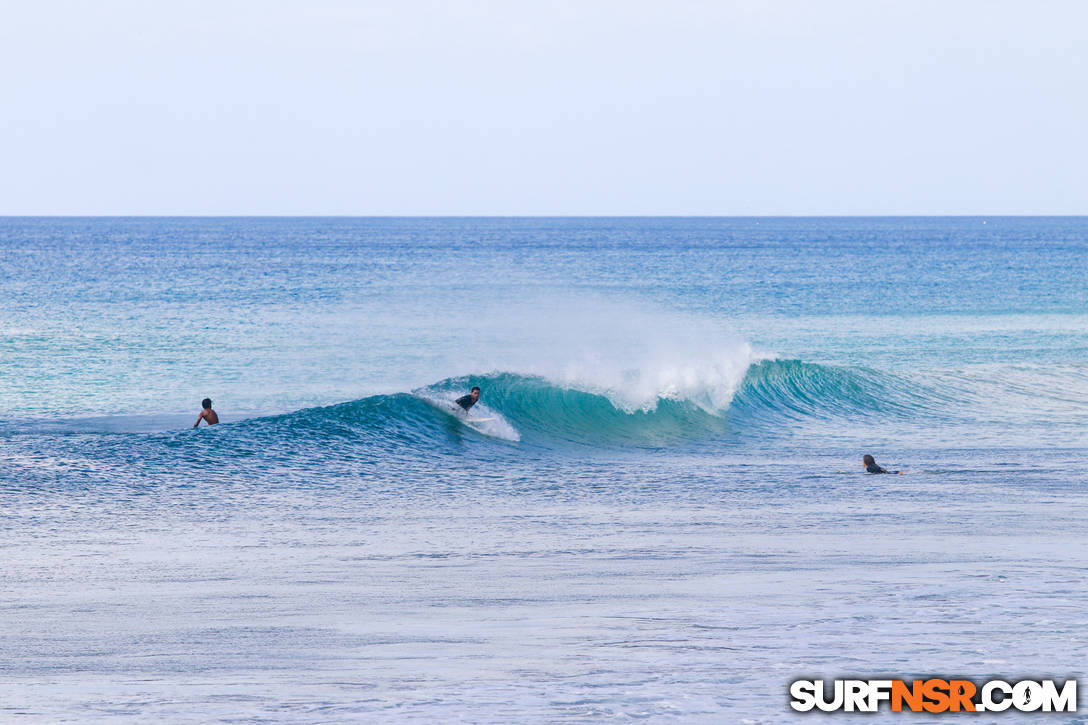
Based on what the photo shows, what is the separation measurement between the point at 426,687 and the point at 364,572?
12.1 feet

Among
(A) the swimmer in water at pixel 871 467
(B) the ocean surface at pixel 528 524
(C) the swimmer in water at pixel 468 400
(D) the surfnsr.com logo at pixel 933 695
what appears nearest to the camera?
(D) the surfnsr.com logo at pixel 933 695

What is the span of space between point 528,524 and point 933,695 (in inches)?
273

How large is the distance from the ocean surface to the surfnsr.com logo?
18 centimetres

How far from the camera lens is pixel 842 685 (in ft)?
26.8

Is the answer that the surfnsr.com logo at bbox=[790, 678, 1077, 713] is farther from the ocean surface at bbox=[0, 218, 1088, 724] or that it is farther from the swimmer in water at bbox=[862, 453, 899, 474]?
the swimmer in water at bbox=[862, 453, 899, 474]

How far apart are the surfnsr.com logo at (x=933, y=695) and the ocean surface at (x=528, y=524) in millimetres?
184

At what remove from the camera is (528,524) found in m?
14.4

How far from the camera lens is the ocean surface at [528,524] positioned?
8.52m

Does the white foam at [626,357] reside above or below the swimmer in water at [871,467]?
above

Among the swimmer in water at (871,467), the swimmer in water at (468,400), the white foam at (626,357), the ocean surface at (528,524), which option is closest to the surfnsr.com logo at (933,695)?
the ocean surface at (528,524)

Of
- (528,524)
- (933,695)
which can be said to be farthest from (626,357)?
(933,695)

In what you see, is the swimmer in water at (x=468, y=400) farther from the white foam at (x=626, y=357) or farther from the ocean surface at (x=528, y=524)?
the white foam at (x=626, y=357)

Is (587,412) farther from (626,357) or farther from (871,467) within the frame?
(871,467)

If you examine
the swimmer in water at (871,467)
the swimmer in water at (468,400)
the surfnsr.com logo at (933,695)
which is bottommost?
the swimmer in water at (871,467)
